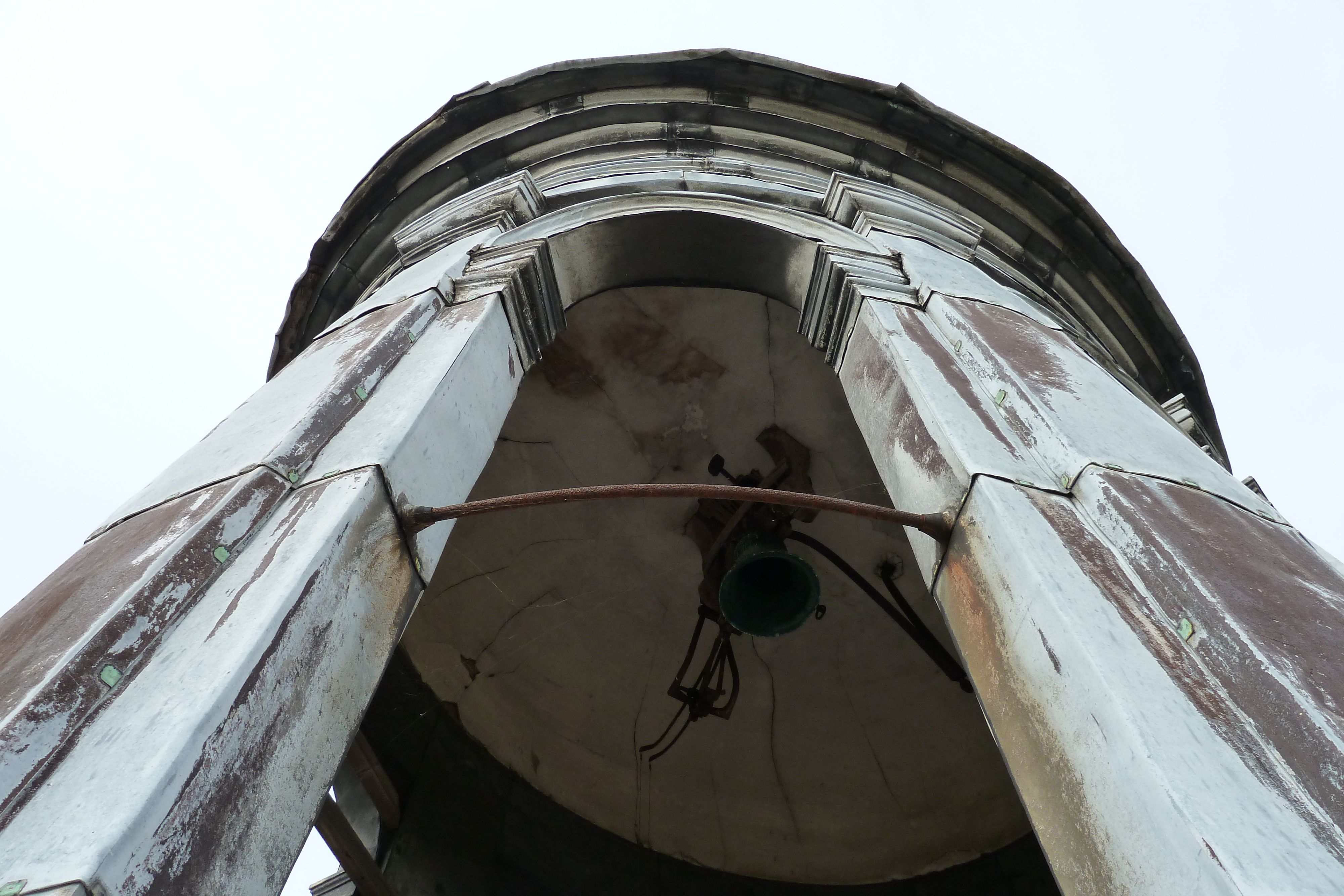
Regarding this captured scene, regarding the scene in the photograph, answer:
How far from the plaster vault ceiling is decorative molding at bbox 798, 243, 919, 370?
1.95 meters

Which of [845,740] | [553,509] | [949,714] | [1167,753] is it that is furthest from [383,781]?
[1167,753]

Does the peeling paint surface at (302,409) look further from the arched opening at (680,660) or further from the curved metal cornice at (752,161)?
the arched opening at (680,660)

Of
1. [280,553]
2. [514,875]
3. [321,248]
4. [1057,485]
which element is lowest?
[514,875]

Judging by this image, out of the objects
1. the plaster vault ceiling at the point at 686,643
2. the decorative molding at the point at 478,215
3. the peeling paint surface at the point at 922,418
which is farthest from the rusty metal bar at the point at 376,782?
the peeling paint surface at the point at 922,418

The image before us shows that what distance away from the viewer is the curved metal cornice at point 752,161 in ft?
19.4

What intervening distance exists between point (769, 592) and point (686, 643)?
1828 millimetres

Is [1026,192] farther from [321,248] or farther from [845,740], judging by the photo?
[321,248]

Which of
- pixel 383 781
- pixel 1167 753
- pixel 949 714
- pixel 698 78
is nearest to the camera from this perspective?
pixel 1167 753

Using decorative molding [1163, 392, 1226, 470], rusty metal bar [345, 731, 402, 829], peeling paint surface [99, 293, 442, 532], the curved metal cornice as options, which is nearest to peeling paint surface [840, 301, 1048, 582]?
peeling paint surface [99, 293, 442, 532]

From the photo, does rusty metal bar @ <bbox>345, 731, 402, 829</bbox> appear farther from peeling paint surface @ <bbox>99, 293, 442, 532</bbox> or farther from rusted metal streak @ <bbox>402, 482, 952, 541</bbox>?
rusted metal streak @ <bbox>402, 482, 952, 541</bbox>

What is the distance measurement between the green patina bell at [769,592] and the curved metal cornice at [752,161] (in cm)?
208

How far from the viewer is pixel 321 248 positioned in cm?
637

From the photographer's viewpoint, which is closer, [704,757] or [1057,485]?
[1057,485]

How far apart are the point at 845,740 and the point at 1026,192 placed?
12.2 feet
